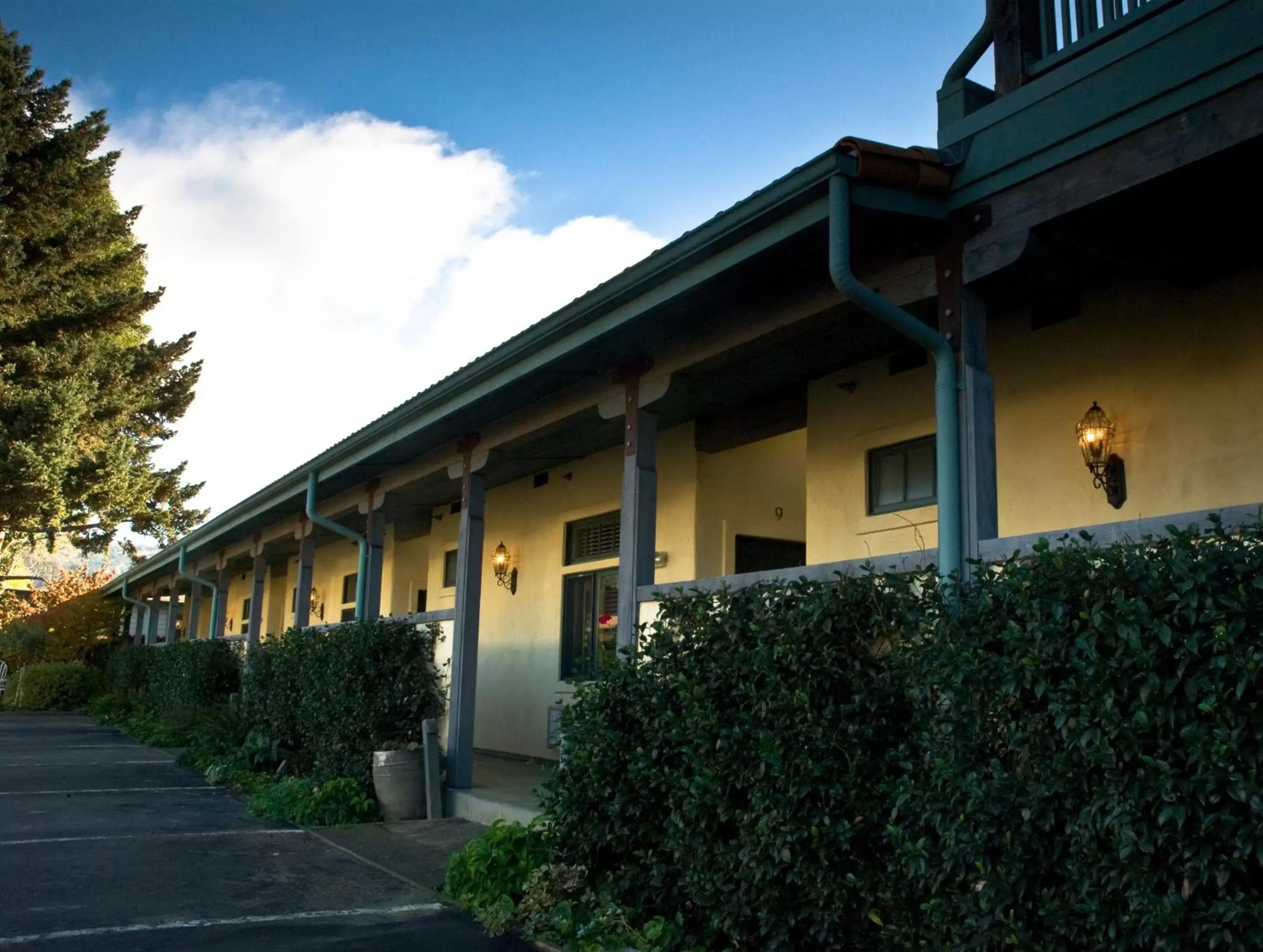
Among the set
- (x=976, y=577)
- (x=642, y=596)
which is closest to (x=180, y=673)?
(x=642, y=596)

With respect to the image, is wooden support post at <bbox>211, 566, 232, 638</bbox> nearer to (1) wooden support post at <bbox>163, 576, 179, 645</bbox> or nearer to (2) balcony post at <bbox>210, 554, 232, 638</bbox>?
(2) balcony post at <bbox>210, 554, 232, 638</bbox>

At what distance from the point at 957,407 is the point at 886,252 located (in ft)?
3.38

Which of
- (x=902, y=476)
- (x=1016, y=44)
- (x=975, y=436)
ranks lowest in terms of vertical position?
(x=975, y=436)

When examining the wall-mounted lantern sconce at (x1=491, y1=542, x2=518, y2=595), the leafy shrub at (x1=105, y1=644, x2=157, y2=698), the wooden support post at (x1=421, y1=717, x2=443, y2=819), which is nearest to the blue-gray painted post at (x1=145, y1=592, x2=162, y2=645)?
the leafy shrub at (x1=105, y1=644, x2=157, y2=698)

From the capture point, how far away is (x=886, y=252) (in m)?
5.70

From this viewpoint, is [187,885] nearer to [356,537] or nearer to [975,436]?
[975,436]

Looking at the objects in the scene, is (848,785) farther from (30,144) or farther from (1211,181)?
(30,144)

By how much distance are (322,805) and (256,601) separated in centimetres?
753

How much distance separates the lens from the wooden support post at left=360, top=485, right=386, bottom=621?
1184cm

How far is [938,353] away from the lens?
5211mm

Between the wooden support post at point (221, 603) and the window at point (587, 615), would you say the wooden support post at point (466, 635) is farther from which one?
the wooden support post at point (221, 603)

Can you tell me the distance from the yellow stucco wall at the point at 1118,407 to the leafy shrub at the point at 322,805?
473 cm

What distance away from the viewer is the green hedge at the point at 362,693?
984 cm

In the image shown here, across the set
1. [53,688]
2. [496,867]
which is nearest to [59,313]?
[53,688]
